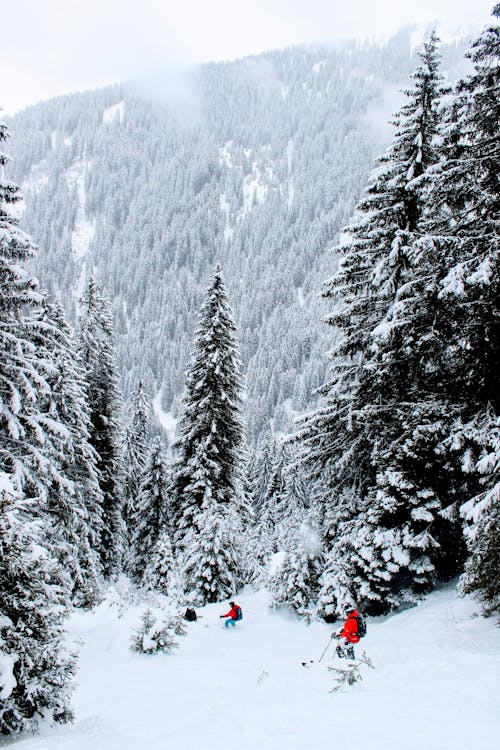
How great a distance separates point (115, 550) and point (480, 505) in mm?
25643

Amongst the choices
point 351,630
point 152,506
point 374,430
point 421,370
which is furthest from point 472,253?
point 152,506

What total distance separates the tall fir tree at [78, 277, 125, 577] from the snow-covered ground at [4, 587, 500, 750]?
13.8 meters

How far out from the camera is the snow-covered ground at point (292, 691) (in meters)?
5.50

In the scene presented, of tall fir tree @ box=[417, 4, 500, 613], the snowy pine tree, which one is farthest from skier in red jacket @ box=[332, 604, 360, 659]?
the snowy pine tree

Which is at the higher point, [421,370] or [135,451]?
[421,370]

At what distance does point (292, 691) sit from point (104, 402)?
20.5 meters

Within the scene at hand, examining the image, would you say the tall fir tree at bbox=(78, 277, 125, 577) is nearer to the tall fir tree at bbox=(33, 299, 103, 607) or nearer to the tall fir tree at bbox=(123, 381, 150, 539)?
the tall fir tree at bbox=(33, 299, 103, 607)

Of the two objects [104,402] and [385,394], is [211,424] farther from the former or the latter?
[385,394]

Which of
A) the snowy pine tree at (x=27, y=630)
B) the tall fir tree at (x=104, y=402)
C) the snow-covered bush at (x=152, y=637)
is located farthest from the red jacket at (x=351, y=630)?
the tall fir tree at (x=104, y=402)

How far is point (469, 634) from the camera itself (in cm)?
924

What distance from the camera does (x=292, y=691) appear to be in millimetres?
8070

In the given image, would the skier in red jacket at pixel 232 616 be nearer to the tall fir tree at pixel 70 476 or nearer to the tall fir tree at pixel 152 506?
Answer: the tall fir tree at pixel 70 476

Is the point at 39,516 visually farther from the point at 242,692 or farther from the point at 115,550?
the point at 115,550

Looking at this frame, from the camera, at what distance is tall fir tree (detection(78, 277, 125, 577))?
978 inches
